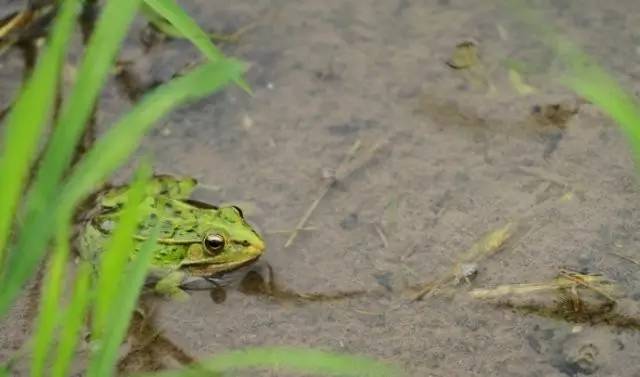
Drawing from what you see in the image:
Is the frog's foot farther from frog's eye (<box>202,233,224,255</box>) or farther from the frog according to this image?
A: frog's eye (<box>202,233,224,255</box>)

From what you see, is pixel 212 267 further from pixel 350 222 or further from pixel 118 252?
pixel 118 252

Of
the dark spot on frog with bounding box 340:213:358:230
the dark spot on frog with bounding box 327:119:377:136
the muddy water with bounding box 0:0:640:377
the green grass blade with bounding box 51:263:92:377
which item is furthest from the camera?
the dark spot on frog with bounding box 327:119:377:136

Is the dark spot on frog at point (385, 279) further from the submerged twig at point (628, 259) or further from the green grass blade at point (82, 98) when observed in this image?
the green grass blade at point (82, 98)

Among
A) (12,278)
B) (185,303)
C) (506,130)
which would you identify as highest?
(12,278)

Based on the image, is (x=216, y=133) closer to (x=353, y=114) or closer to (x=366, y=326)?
(x=353, y=114)

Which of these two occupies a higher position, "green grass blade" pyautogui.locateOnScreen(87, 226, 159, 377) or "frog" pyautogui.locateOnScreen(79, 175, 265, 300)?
"green grass blade" pyautogui.locateOnScreen(87, 226, 159, 377)

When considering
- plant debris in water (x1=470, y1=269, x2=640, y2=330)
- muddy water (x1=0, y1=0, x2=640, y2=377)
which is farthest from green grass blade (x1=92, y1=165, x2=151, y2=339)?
plant debris in water (x1=470, y1=269, x2=640, y2=330)

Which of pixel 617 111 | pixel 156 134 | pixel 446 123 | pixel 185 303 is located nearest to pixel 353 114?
pixel 446 123
